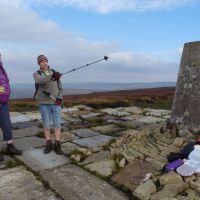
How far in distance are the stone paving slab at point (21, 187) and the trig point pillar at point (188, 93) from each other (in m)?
3.23

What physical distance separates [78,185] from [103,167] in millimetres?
828

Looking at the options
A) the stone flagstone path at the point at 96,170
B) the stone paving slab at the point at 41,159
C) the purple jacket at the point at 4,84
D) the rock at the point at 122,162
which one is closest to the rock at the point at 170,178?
the stone flagstone path at the point at 96,170

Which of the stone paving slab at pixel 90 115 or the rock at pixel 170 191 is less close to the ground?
the stone paving slab at pixel 90 115

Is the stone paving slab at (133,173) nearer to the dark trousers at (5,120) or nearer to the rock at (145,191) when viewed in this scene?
the rock at (145,191)

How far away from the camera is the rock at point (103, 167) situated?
18.1 feet

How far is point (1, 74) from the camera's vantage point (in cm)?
646

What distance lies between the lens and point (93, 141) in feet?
25.8

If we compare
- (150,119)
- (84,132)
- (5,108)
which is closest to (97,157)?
(5,108)

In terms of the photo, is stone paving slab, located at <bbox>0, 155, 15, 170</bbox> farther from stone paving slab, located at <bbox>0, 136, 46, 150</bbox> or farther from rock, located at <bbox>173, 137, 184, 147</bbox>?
rock, located at <bbox>173, 137, 184, 147</bbox>

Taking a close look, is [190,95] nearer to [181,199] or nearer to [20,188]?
[181,199]

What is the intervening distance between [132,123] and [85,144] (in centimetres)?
322

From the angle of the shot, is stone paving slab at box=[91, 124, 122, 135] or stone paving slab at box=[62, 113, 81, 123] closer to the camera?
stone paving slab at box=[91, 124, 122, 135]

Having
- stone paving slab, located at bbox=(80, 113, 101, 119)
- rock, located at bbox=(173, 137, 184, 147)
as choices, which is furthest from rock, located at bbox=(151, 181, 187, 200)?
stone paving slab, located at bbox=(80, 113, 101, 119)

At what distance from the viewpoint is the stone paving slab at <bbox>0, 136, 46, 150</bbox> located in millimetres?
7418
